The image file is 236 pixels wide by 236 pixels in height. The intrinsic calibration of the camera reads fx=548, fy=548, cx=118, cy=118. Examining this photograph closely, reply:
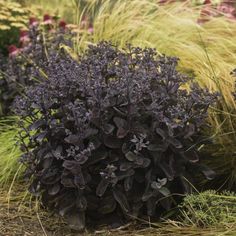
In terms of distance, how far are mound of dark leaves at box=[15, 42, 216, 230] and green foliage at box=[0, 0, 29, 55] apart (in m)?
2.90

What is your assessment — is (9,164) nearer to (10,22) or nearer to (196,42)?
(196,42)

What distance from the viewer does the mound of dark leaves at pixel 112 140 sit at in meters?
2.73

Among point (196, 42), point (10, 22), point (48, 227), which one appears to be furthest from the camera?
point (10, 22)

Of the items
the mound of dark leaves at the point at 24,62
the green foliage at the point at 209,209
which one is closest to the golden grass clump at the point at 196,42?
the mound of dark leaves at the point at 24,62

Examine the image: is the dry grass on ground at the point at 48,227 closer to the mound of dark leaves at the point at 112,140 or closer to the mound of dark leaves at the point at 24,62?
the mound of dark leaves at the point at 112,140

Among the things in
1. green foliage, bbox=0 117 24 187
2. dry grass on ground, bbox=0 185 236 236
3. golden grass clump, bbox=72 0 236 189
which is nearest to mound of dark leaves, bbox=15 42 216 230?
dry grass on ground, bbox=0 185 236 236

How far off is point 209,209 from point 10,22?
387 centimetres

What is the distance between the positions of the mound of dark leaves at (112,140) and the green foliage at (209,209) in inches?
4.3

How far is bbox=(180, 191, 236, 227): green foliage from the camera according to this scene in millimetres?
2773

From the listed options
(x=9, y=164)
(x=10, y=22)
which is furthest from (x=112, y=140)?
(x=10, y=22)

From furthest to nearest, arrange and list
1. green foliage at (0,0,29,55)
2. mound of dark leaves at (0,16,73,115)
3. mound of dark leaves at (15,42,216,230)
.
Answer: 1. green foliage at (0,0,29,55)
2. mound of dark leaves at (0,16,73,115)
3. mound of dark leaves at (15,42,216,230)

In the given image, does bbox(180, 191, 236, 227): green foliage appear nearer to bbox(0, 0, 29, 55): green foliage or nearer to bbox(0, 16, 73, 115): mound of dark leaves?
bbox(0, 16, 73, 115): mound of dark leaves

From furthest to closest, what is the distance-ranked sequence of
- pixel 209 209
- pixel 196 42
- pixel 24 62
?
pixel 24 62
pixel 196 42
pixel 209 209

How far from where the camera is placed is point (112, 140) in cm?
281
